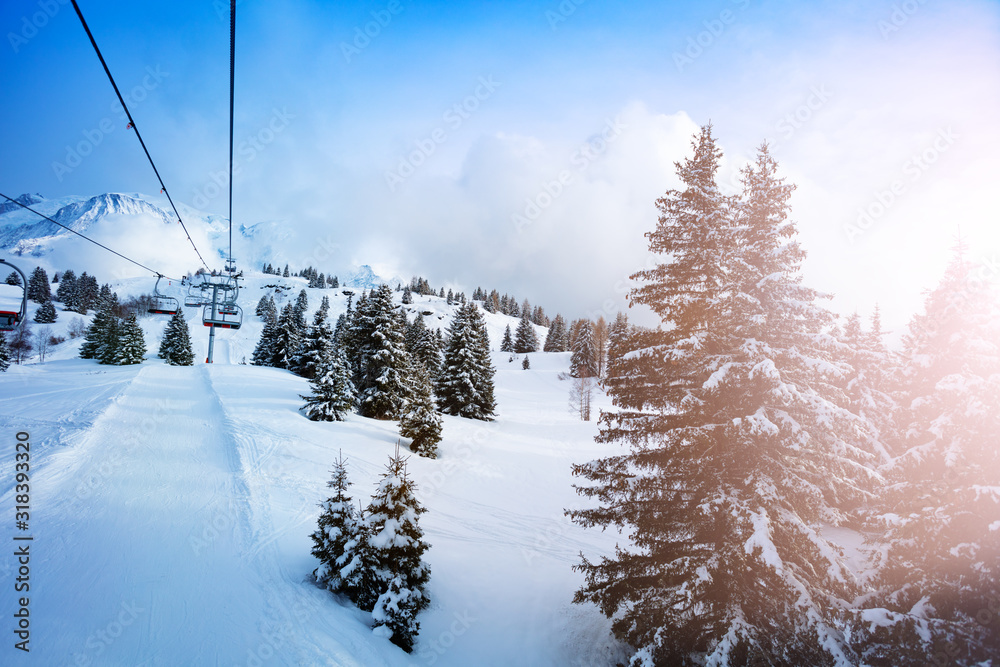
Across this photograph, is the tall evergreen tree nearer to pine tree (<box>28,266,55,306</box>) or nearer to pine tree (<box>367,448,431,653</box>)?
pine tree (<box>28,266,55,306</box>)

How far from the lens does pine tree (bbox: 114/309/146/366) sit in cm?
4503

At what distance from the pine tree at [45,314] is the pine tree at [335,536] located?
342 feet

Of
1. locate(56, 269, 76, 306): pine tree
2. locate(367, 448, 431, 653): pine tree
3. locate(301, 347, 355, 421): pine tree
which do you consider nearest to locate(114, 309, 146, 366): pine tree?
locate(301, 347, 355, 421): pine tree

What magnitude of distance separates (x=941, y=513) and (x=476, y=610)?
10128 millimetres

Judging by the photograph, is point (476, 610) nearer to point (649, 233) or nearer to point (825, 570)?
point (825, 570)

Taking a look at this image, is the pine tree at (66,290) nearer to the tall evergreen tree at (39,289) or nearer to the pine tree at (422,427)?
the tall evergreen tree at (39,289)

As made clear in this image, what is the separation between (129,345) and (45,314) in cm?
5173

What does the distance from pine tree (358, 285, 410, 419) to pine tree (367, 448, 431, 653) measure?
20352 millimetres

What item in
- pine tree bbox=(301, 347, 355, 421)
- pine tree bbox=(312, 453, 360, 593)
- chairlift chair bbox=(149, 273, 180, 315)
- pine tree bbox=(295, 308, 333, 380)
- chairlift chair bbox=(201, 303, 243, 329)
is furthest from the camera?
pine tree bbox=(295, 308, 333, 380)

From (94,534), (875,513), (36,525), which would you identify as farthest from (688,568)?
(36,525)

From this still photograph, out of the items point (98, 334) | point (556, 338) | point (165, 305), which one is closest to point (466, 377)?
point (165, 305)

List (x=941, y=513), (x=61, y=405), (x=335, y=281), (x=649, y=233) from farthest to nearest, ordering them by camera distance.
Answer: (x=335, y=281), (x=61, y=405), (x=649, y=233), (x=941, y=513)

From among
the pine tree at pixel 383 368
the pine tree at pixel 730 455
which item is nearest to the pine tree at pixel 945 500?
the pine tree at pixel 730 455

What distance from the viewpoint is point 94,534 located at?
920 cm
